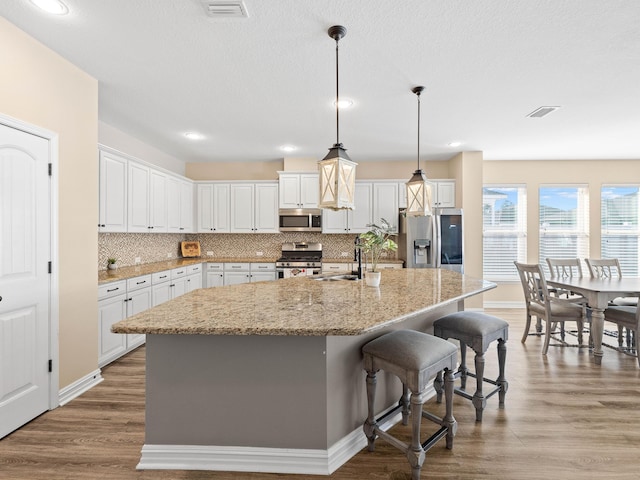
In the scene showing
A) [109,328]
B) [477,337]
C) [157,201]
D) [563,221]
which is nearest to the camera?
[477,337]

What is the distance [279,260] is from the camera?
570 centimetres

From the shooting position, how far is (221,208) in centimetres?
602

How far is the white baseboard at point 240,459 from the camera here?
1.90 meters

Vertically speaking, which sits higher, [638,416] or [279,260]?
[279,260]

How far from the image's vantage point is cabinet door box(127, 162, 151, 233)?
13.6 ft

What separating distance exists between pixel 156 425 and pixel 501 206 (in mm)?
6202

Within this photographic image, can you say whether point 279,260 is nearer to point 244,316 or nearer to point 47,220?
point 47,220

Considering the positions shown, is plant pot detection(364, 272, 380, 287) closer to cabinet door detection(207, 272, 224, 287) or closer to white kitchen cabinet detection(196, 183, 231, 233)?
cabinet door detection(207, 272, 224, 287)

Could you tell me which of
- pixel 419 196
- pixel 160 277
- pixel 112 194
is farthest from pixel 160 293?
pixel 419 196

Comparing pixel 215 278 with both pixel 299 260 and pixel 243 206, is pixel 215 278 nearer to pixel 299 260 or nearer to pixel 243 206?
pixel 243 206

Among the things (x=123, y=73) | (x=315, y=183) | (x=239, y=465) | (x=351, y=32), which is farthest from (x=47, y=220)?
(x=315, y=183)

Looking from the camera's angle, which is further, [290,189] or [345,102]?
[290,189]

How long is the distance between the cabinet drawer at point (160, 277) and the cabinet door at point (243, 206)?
172 cm

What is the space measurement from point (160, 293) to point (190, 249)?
1.89 meters
